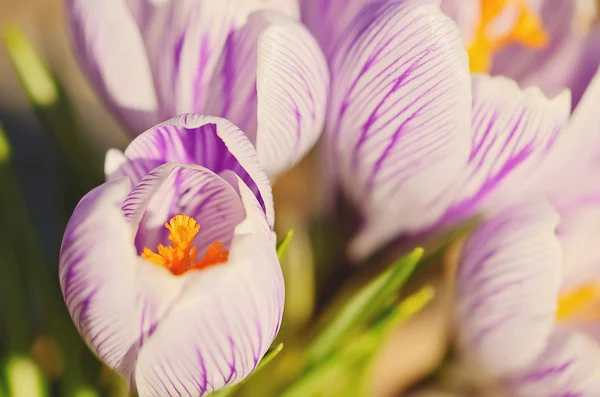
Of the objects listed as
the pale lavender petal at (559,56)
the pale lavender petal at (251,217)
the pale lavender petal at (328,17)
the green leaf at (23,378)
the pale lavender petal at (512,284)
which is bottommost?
the green leaf at (23,378)

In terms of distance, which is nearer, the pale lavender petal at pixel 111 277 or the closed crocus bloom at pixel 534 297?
the pale lavender petal at pixel 111 277

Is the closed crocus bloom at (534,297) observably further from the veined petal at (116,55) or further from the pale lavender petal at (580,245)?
the veined petal at (116,55)

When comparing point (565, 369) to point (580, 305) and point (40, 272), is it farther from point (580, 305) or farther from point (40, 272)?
point (40, 272)

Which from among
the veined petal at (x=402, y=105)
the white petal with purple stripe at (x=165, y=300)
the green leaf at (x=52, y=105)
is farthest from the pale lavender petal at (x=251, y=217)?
the green leaf at (x=52, y=105)

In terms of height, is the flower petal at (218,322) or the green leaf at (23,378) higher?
the flower petal at (218,322)

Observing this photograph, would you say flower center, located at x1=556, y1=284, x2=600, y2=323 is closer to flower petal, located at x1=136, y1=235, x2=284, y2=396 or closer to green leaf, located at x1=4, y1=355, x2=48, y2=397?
flower petal, located at x1=136, y1=235, x2=284, y2=396

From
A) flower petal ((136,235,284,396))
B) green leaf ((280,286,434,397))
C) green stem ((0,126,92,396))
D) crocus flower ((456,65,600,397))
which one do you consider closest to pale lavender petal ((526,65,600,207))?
crocus flower ((456,65,600,397))

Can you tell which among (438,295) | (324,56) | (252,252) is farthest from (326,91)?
(438,295)
